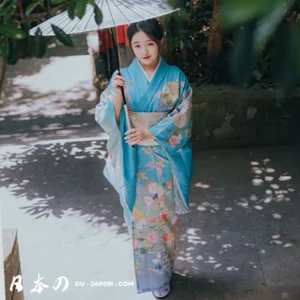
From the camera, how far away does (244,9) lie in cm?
69

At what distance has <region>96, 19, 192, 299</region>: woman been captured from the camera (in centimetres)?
312

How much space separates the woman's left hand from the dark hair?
1.64 ft

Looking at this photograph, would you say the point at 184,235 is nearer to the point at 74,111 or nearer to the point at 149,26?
the point at 149,26

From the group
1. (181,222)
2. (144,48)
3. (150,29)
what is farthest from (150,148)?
(181,222)

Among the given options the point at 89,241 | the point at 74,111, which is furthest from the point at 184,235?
the point at 74,111

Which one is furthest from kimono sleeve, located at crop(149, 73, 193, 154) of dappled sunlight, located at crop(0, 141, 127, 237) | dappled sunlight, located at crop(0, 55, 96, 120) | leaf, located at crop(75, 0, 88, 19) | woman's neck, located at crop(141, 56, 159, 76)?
dappled sunlight, located at crop(0, 55, 96, 120)

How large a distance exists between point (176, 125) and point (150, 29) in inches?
21.8

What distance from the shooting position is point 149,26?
298 cm

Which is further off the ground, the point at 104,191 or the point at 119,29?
the point at 119,29

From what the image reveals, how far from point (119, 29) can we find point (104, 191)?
4.92 feet

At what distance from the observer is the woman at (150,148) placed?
312 cm

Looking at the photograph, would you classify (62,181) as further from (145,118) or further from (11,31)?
(11,31)

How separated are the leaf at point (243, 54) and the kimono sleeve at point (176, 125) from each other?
2.34 meters

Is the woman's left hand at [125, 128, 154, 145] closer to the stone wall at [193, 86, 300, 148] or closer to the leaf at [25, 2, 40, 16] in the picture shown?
the leaf at [25, 2, 40, 16]
